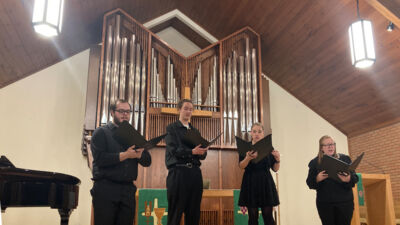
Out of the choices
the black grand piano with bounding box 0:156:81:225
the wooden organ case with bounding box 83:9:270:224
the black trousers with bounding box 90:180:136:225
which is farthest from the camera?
the wooden organ case with bounding box 83:9:270:224

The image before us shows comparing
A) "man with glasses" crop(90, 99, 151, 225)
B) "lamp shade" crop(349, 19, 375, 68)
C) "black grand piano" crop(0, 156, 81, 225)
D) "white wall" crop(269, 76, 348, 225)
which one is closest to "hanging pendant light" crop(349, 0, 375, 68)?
"lamp shade" crop(349, 19, 375, 68)

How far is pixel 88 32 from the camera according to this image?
6.12 m

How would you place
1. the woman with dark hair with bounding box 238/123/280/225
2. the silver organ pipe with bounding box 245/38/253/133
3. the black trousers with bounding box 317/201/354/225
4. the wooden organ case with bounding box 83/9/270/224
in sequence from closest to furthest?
the woman with dark hair with bounding box 238/123/280/225 → the black trousers with bounding box 317/201/354/225 → the wooden organ case with bounding box 83/9/270/224 → the silver organ pipe with bounding box 245/38/253/133

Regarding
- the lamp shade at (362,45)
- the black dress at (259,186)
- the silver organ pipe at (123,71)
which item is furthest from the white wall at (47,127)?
the lamp shade at (362,45)

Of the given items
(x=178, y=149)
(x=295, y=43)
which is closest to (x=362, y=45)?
(x=295, y=43)

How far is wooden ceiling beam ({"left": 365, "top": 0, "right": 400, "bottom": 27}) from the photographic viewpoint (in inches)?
179

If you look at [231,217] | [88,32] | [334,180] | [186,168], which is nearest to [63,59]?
[88,32]

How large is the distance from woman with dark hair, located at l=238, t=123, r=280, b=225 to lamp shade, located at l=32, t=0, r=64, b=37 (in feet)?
6.01

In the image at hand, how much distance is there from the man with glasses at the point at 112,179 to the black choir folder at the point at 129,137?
0.04 metres

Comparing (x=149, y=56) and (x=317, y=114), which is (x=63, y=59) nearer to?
(x=149, y=56)

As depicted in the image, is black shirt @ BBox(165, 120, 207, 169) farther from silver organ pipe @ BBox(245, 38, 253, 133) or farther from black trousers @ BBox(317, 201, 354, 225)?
silver organ pipe @ BBox(245, 38, 253, 133)

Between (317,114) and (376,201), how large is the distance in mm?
2658

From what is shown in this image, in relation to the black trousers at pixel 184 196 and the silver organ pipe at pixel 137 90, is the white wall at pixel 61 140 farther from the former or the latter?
the black trousers at pixel 184 196

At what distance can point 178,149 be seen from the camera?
107 inches
